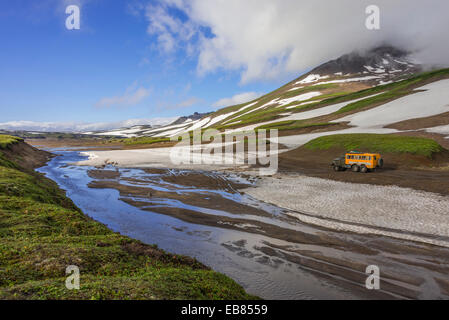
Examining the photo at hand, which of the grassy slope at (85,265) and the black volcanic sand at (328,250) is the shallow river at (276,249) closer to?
the black volcanic sand at (328,250)

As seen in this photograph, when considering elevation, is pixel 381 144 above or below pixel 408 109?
below

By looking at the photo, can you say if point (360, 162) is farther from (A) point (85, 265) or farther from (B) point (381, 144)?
(A) point (85, 265)

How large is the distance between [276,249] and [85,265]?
1031cm

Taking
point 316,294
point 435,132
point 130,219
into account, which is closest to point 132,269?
point 316,294

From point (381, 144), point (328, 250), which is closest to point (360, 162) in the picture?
point (381, 144)

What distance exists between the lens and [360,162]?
113 feet

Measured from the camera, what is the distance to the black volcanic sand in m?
10.7

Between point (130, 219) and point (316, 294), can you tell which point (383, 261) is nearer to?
point (316, 294)

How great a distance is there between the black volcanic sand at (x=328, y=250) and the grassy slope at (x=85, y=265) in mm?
5547

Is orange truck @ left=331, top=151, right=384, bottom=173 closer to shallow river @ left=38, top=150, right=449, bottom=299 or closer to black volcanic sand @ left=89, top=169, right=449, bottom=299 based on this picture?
shallow river @ left=38, top=150, right=449, bottom=299

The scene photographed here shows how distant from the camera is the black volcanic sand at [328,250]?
10.7 metres

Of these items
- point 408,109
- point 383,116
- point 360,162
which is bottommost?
point 360,162

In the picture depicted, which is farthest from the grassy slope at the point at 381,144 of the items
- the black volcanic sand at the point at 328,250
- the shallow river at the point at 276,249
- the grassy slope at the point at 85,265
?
the grassy slope at the point at 85,265
